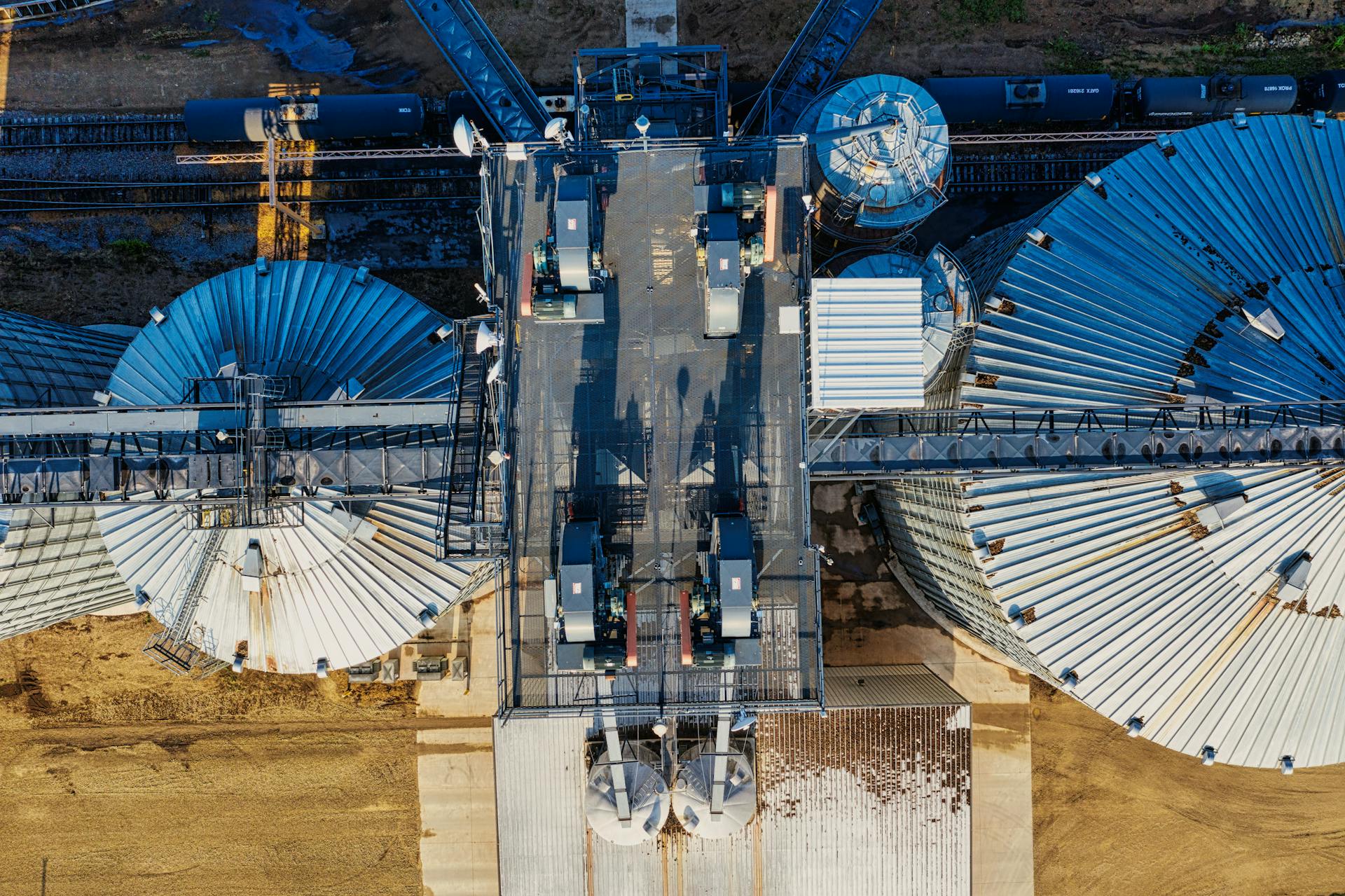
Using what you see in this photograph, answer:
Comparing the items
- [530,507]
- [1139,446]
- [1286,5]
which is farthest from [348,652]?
[1286,5]

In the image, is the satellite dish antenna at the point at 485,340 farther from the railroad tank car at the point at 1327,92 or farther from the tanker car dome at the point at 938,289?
the railroad tank car at the point at 1327,92

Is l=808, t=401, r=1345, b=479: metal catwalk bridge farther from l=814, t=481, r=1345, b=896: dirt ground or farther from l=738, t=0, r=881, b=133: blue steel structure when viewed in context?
l=738, t=0, r=881, b=133: blue steel structure

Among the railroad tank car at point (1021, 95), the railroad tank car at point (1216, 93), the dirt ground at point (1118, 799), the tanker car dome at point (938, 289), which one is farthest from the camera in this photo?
the dirt ground at point (1118, 799)

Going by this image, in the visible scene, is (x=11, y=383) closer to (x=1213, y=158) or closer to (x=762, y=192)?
(x=762, y=192)

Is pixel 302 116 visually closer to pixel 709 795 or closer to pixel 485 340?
pixel 485 340

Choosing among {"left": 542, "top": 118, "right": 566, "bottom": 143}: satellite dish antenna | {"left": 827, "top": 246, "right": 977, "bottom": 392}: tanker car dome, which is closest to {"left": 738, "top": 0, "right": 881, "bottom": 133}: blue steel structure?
{"left": 827, "top": 246, "right": 977, "bottom": 392}: tanker car dome

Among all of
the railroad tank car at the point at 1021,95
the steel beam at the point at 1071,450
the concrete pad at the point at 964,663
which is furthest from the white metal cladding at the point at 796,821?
the railroad tank car at the point at 1021,95
